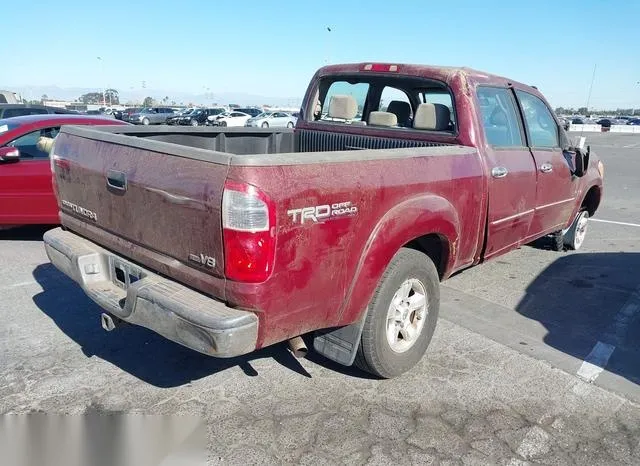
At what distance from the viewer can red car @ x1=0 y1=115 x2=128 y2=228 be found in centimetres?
606

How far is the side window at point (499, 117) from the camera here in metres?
4.16

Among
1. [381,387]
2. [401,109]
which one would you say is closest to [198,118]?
[401,109]

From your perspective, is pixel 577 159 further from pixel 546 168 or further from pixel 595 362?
pixel 595 362

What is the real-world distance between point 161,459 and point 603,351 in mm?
3285

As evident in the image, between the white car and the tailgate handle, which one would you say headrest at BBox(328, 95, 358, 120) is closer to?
the tailgate handle

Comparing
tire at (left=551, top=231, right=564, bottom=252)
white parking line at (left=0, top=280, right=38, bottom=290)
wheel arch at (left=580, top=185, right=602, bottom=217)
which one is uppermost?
wheel arch at (left=580, top=185, right=602, bottom=217)

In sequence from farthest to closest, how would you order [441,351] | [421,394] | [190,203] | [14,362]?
[441,351] < [14,362] < [421,394] < [190,203]

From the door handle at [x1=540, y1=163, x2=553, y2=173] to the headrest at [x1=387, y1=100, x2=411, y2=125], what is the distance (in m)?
1.32

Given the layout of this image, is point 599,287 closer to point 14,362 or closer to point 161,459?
point 161,459

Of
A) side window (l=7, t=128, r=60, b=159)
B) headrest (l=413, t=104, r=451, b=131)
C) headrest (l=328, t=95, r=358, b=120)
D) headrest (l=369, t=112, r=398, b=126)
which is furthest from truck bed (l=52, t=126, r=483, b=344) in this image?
side window (l=7, t=128, r=60, b=159)

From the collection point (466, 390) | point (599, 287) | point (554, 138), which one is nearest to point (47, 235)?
point (466, 390)

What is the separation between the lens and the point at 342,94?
5.14 m

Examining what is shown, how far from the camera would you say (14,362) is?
3.56 meters

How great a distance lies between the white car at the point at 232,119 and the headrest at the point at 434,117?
33.3 meters
